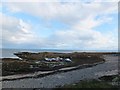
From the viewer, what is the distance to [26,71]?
172ft

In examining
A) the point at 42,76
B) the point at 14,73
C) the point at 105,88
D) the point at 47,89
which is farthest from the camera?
the point at 14,73

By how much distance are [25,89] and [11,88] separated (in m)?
2.15

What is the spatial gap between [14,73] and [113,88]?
91.6 feet

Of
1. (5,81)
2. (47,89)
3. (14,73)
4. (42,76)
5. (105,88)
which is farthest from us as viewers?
(14,73)

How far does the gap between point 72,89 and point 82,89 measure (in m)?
1.02

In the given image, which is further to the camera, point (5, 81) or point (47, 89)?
point (5, 81)

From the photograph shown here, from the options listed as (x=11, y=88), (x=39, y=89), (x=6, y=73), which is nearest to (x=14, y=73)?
(x=6, y=73)

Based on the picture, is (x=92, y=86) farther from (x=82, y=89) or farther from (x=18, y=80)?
(x=18, y=80)

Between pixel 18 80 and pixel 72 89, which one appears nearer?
pixel 72 89

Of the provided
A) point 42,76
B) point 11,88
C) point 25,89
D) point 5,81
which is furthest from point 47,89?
point 42,76

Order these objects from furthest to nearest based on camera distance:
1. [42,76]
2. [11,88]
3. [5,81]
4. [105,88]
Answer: [42,76]
[5,81]
[11,88]
[105,88]

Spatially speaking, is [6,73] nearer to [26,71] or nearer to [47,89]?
[26,71]

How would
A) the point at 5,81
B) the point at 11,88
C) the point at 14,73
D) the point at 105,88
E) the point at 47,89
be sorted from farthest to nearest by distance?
1. the point at 14,73
2. the point at 5,81
3. the point at 11,88
4. the point at 47,89
5. the point at 105,88

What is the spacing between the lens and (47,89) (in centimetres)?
3053
